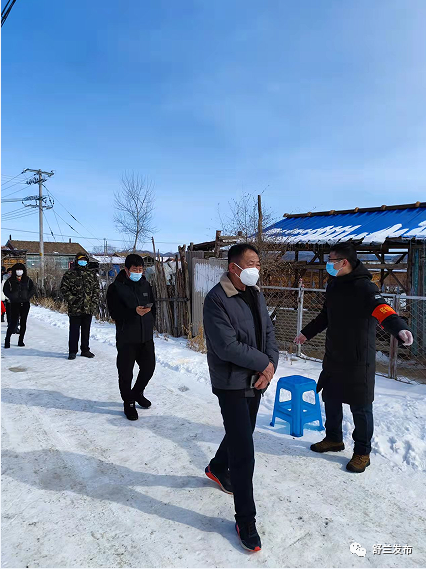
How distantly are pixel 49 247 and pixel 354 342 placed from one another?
6024cm

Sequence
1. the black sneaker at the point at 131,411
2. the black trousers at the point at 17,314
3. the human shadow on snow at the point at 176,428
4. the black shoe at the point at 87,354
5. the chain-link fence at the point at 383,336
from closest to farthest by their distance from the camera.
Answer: the human shadow on snow at the point at 176,428 < the black sneaker at the point at 131,411 < the chain-link fence at the point at 383,336 < the black shoe at the point at 87,354 < the black trousers at the point at 17,314

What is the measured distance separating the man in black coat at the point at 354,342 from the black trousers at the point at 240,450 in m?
1.18

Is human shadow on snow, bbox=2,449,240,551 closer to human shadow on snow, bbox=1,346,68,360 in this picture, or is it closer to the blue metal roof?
human shadow on snow, bbox=1,346,68,360

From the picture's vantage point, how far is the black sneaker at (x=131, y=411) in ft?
13.7

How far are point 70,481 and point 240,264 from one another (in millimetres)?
2245

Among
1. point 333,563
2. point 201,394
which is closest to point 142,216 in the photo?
point 201,394

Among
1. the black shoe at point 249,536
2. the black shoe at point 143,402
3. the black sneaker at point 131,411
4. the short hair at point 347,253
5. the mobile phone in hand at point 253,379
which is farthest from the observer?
the black shoe at point 143,402

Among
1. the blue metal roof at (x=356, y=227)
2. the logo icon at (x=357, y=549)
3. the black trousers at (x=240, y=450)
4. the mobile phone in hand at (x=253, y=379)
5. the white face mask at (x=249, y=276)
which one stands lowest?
the logo icon at (x=357, y=549)

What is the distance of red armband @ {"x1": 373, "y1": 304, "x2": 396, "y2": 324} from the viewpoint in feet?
9.57

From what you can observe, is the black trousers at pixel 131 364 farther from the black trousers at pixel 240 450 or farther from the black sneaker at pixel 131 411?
the black trousers at pixel 240 450

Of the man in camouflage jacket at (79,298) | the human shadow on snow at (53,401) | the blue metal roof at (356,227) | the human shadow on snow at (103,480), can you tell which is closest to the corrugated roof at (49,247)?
the blue metal roof at (356,227)

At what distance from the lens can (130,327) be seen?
4.20m

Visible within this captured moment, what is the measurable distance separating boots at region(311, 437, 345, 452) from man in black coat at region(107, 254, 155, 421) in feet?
6.44

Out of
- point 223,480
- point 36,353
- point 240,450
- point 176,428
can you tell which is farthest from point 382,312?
point 36,353
